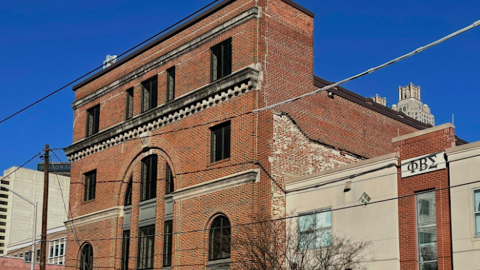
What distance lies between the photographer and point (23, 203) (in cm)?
17188

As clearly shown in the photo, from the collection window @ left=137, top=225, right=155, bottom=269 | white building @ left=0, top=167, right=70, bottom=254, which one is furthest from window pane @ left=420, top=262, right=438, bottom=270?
white building @ left=0, top=167, right=70, bottom=254

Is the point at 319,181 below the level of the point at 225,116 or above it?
below

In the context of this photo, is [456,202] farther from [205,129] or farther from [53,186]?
[53,186]

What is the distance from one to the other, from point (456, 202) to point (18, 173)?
150052 mm

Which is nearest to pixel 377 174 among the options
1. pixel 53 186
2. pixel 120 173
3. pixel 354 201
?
pixel 354 201

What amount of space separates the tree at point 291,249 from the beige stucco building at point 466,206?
141 inches

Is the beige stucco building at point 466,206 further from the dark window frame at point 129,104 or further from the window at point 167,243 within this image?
the dark window frame at point 129,104

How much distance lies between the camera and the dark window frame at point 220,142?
31228mm

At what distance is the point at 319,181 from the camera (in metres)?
28.2

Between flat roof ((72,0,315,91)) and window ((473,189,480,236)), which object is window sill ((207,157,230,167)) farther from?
window ((473,189,480,236))

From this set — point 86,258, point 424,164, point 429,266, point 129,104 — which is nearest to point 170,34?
point 129,104

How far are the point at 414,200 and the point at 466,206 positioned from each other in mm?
2234

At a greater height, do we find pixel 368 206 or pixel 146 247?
pixel 368 206

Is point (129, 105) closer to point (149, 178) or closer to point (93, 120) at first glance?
point (93, 120)
